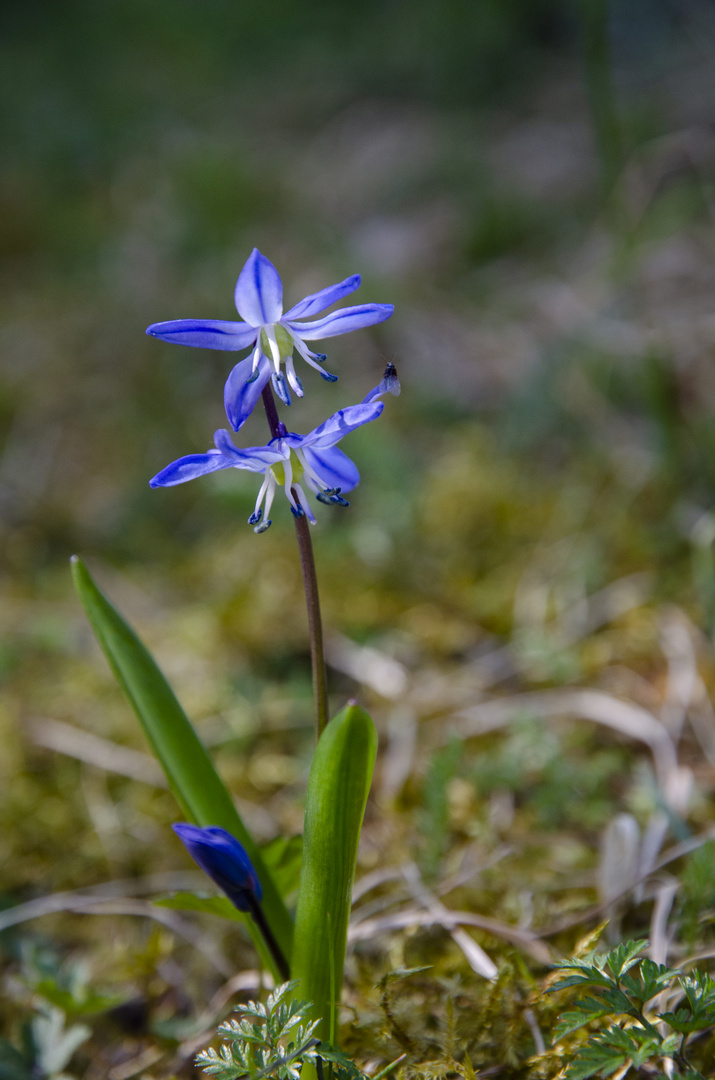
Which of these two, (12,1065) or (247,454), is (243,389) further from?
(12,1065)

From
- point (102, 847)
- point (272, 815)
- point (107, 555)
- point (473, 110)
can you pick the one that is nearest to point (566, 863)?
point (272, 815)

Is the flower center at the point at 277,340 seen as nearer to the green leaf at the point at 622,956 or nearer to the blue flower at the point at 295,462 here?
the blue flower at the point at 295,462

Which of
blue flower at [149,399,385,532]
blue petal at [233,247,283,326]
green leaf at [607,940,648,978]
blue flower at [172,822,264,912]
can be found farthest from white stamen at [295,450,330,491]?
green leaf at [607,940,648,978]

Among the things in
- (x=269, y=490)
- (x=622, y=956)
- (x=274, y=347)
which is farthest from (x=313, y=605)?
(x=622, y=956)

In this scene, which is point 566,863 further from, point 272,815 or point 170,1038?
point 170,1038

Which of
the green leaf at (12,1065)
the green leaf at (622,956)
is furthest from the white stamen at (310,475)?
the green leaf at (12,1065)

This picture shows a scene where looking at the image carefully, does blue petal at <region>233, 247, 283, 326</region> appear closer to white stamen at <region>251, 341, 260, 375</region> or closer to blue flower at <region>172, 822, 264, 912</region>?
white stamen at <region>251, 341, 260, 375</region>

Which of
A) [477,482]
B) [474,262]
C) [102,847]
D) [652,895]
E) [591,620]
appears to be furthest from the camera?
[474,262]
